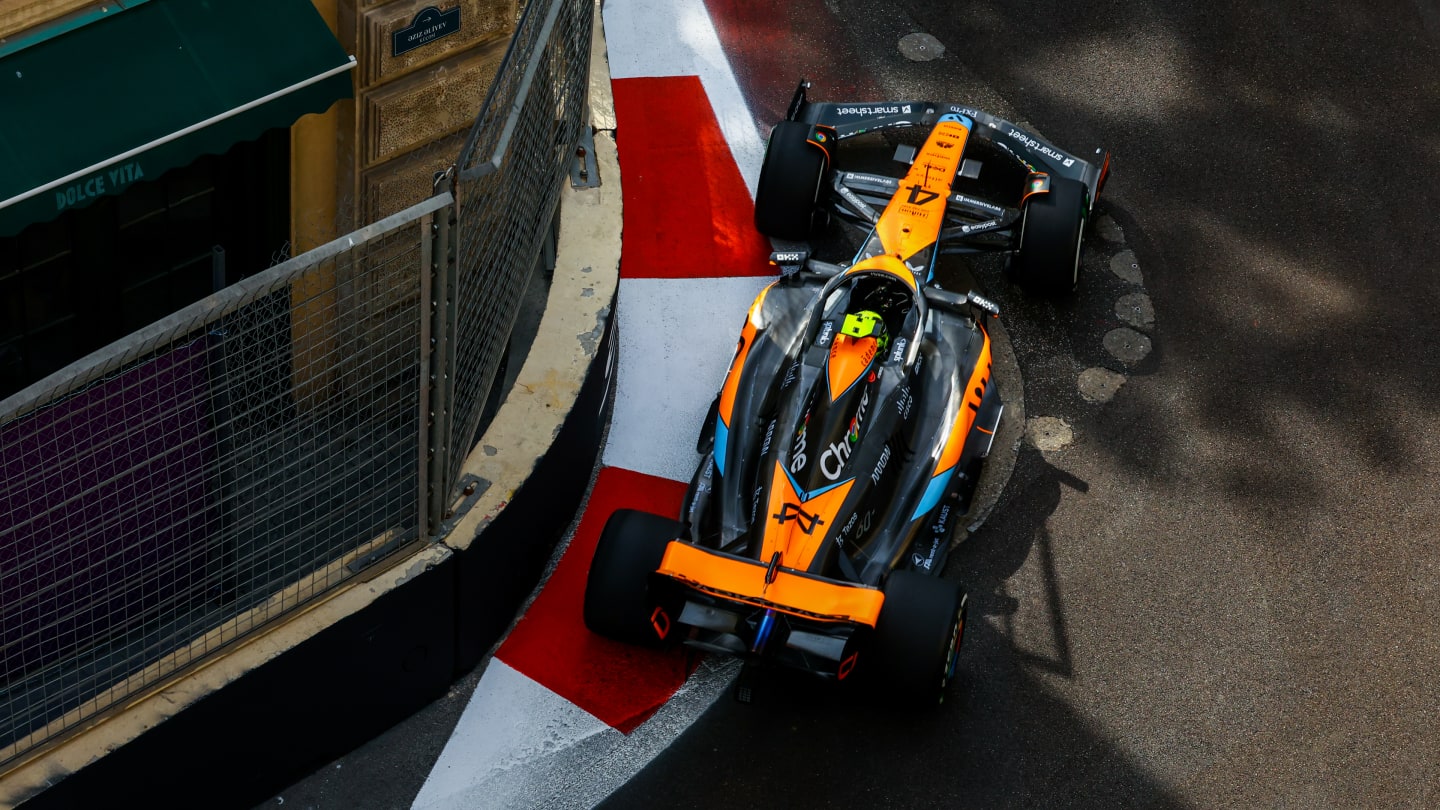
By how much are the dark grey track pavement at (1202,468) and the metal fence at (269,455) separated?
157cm

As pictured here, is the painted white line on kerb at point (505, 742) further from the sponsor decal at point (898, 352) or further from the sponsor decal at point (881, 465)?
the sponsor decal at point (898, 352)

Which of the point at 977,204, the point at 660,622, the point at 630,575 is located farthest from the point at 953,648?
the point at 977,204

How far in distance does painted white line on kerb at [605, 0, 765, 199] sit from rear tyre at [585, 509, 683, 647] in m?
3.15

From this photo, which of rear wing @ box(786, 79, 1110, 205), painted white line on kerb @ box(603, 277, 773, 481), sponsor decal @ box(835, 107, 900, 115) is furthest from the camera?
sponsor decal @ box(835, 107, 900, 115)

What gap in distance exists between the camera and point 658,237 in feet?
27.4

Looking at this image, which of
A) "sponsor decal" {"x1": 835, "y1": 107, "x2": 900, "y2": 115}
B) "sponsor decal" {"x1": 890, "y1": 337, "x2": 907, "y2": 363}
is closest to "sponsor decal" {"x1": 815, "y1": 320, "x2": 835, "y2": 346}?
"sponsor decal" {"x1": 890, "y1": 337, "x2": 907, "y2": 363}

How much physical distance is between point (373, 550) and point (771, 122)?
4263mm

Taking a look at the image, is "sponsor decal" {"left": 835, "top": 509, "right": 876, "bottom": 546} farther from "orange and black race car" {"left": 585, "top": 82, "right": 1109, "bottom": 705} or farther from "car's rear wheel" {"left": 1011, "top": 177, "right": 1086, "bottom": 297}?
"car's rear wheel" {"left": 1011, "top": 177, "right": 1086, "bottom": 297}

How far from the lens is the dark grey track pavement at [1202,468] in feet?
20.8

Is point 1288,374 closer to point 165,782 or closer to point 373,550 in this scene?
point 373,550

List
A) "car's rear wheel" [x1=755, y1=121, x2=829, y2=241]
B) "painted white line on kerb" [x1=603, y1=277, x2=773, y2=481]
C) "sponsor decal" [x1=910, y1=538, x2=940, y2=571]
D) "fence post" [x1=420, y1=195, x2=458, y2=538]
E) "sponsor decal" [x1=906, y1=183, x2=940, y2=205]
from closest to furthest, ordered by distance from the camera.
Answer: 1. "fence post" [x1=420, y1=195, x2=458, y2=538]
2. "sponsor decal" [x1=910, y1=538, x2=940, y2=571]
3. "painted white line on kerb" [x1=603, y1=277, x2=773, y2=481]
4. "sponsor decal" [x1=906, y1=183, x2=940, y2=205]
5. "car's rear wheel" [x1=755, y1=121, x2=829, y2=241]

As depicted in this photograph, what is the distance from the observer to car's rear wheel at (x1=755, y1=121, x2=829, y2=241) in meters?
8.07

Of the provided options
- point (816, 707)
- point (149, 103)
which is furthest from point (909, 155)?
point (149, 103)

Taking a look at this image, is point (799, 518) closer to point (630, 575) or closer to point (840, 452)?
point (840, 452)
